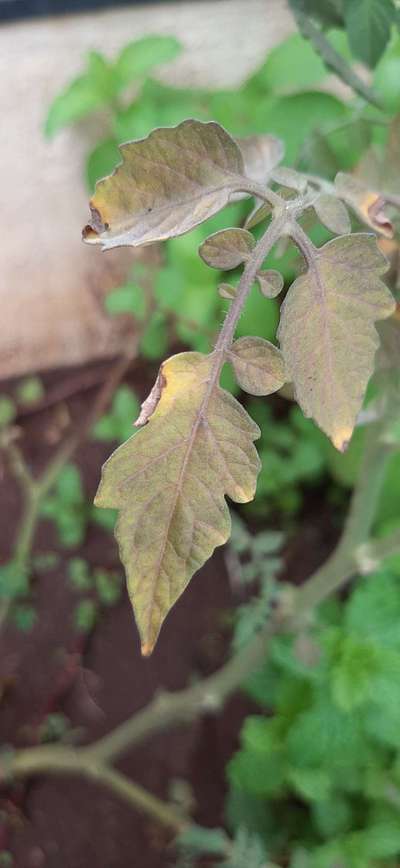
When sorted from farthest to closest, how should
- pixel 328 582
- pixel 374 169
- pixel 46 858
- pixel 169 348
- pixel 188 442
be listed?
1. pixel 169 348
2. pixel 46 858
3. pixel 328 582
4. pixel 374 169
5. pixel 188 442

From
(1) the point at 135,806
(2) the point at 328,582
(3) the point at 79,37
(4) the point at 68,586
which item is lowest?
(1) the point at 135,806

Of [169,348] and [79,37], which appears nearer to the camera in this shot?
[79,37]

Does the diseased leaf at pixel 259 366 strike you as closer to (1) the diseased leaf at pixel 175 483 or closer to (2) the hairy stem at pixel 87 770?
(1) the diseased leaf at pixel 175 483

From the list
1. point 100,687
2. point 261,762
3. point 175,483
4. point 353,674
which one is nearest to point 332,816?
point 261,762

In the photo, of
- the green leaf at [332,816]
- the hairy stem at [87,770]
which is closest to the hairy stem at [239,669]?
the hairy stem at [87,770]

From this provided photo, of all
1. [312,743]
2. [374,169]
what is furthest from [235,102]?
[312,743]

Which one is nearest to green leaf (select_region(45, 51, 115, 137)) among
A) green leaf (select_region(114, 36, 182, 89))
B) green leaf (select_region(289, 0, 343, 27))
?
green leaf (select_region(114, 36, 182, 89))

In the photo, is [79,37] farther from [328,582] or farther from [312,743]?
[312,743]
